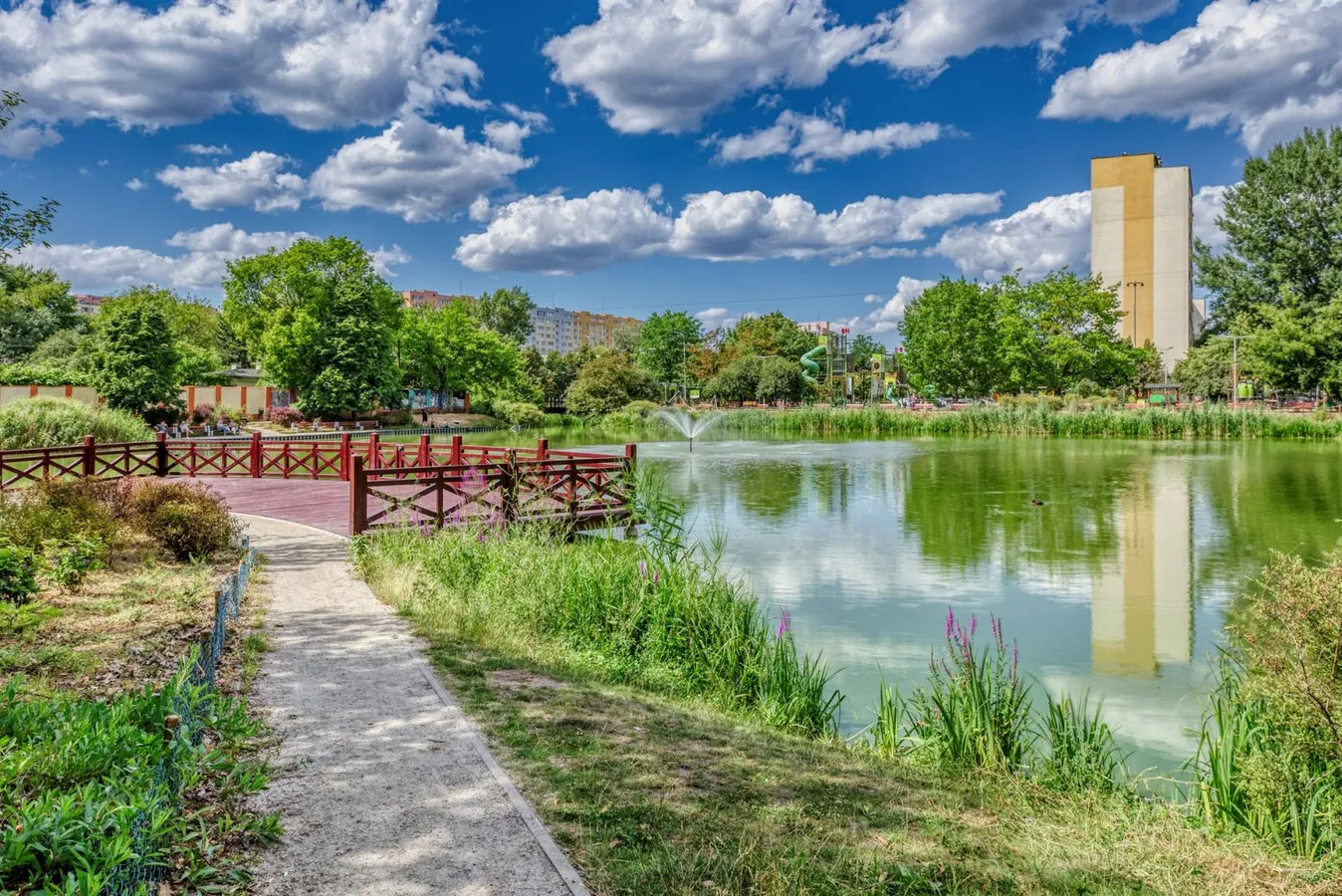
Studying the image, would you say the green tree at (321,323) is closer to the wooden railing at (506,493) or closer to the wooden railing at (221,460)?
the wooden railing at (221,460)

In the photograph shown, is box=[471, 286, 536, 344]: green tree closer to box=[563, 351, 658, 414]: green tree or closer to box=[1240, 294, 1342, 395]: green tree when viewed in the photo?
box=[563, 351, 658, 414]: green tree

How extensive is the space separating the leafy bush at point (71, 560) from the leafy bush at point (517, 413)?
5178cm

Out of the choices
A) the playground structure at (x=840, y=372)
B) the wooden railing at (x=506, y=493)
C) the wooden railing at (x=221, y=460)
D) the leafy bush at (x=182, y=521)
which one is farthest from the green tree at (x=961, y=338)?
the leafy bush at (x=182, y=521)

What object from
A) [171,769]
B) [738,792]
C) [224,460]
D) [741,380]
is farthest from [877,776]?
[741,380]

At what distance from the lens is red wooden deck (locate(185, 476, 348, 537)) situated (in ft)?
47.5

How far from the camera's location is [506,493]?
13.3 metres

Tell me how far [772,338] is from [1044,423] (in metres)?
38.5

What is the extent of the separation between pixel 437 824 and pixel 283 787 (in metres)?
0.92

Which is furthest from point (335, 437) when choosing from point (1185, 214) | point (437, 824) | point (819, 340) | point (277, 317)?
point (1185, 214)

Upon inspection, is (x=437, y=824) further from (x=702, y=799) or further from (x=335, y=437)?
(x=335, y=437)

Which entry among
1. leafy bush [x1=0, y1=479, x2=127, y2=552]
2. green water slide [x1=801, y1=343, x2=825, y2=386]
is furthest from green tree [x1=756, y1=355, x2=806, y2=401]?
leafy bush [x1=0, y1=479, x2=127, y2=552]

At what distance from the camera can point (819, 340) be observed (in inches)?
3457

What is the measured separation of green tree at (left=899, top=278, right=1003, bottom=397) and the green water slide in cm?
851

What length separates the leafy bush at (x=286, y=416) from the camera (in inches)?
1865
